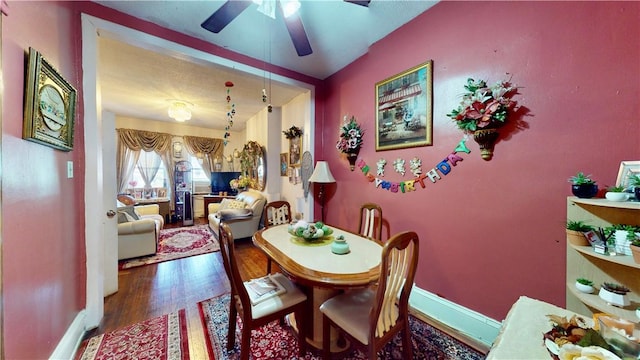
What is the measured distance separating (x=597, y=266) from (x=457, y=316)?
0.95 m

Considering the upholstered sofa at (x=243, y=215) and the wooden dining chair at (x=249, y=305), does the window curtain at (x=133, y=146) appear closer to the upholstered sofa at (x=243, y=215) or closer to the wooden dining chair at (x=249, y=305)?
the upholstered sofa at (x=243, y=215)

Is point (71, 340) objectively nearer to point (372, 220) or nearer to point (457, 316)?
point (372, 220)

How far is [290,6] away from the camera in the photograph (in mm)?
1417

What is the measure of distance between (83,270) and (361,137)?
9.27ft

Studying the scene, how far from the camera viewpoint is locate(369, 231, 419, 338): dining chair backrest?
1.03 m

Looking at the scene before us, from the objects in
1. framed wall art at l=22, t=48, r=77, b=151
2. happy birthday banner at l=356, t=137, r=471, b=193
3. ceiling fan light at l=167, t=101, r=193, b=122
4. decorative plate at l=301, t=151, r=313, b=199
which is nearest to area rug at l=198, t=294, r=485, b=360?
happy birthday banner at l=356, t=137, r=471, b=193

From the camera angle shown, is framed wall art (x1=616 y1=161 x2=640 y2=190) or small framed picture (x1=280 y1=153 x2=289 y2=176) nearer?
framed wall art (x1=616 y1=161 x2=640 y2=190)

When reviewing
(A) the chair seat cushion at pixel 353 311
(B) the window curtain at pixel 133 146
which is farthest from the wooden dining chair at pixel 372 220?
(B) the window curtain at pixel 133 146

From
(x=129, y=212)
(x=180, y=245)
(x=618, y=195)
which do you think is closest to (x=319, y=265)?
(x=618, y=195)

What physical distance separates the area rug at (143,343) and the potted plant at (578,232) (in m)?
2.43

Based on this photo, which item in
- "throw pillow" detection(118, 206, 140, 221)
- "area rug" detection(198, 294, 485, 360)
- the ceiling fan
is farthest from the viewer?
"throw pillow" detection(118, 206, 140, 221)

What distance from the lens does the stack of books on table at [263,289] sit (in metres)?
1.41

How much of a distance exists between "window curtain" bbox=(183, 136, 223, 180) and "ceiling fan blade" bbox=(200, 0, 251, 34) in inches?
199

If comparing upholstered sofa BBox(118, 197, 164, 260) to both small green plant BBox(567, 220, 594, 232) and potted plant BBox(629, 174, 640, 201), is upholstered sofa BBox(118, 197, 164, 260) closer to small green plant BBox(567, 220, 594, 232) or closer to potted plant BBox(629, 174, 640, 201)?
small green plant BBox(567, 220, 594, 232)
